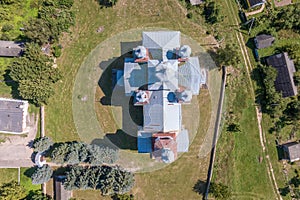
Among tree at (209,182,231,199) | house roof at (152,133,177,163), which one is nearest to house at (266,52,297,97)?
tree at (209,182,231,199)

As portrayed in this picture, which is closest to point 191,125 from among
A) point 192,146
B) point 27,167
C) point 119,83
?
point 192,146

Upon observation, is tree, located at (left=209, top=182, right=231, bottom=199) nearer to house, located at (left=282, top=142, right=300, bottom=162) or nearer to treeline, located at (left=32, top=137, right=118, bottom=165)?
house, located at (left=282, top=142, right=300, bottom=162)

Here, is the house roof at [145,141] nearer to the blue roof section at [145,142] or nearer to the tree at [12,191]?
the blue roof section at [145,142]

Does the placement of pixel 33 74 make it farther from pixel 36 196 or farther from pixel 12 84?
pixel 36 196

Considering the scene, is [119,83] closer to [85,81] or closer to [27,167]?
[85,81]

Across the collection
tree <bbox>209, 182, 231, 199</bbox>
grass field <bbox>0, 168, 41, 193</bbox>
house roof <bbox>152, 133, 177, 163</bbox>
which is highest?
house roof <bbox>152, 133, 177, 163</bbox>

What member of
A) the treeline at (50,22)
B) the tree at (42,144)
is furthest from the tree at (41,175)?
the treeline at (50,22)
